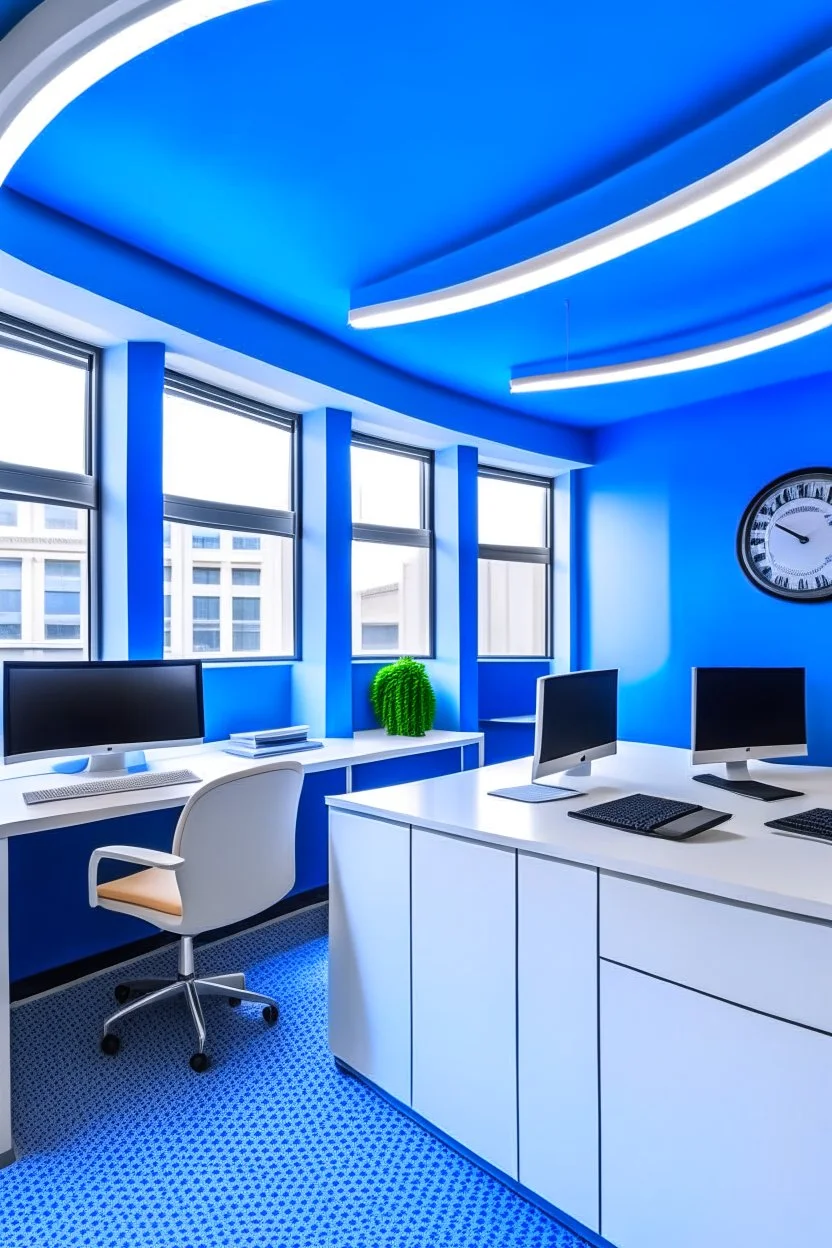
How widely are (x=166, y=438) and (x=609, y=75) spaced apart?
8.34 ft

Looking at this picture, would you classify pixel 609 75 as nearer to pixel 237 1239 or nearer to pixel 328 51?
pixel 328 51

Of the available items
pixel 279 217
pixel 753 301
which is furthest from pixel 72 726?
pixel 753 301

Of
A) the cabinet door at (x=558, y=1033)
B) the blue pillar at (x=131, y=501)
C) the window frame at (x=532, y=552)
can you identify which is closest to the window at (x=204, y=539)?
the blue pillar at (x=131, y=501)

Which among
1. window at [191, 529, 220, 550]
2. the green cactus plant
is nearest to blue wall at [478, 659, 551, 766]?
the green cactus plant

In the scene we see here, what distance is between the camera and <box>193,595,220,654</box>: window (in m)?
3.81

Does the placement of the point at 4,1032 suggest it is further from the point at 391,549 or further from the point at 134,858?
the point at 391,549

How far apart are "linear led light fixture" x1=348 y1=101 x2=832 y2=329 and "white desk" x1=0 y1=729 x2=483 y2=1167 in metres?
1.88

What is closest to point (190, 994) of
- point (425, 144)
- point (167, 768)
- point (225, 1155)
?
point (225, 1155)

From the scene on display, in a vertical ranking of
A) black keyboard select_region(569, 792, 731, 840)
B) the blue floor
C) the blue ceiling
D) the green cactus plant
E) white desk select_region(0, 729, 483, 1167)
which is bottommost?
the blue floor

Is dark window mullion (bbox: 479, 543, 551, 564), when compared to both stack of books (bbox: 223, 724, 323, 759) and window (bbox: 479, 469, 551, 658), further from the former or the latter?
stack of books (bbox: 223, 724, 323, 759)

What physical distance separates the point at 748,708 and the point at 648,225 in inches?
69.2

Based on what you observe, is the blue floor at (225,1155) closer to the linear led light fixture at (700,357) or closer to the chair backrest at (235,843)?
the chair backrest at (235,843)

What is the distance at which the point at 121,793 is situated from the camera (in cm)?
262

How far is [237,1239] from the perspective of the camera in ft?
5.51
